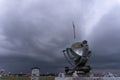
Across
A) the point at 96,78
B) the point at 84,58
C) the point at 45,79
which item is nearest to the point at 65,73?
the point at 84,58

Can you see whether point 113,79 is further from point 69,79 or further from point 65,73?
point 65,73

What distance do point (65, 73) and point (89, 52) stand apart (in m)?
6.76

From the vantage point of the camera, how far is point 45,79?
9662 cm

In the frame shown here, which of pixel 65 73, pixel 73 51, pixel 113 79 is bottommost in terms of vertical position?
pixel 113 79

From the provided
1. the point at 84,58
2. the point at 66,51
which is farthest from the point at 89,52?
the point at 66,51

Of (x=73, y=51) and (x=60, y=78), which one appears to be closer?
(x=60, y=78)

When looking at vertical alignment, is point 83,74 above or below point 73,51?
below

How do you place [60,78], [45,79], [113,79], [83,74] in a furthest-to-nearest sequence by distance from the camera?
[45,79] < [83,74] < [60,78] < [113,79]

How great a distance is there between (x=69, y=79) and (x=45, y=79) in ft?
154

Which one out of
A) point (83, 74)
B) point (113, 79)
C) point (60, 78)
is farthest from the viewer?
point (83, 74)

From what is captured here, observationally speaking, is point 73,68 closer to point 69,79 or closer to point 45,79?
point 69,79

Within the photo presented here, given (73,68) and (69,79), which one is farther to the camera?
(73,68)

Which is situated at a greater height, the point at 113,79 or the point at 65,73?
the point at 65,73

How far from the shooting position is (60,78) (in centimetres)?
5300
